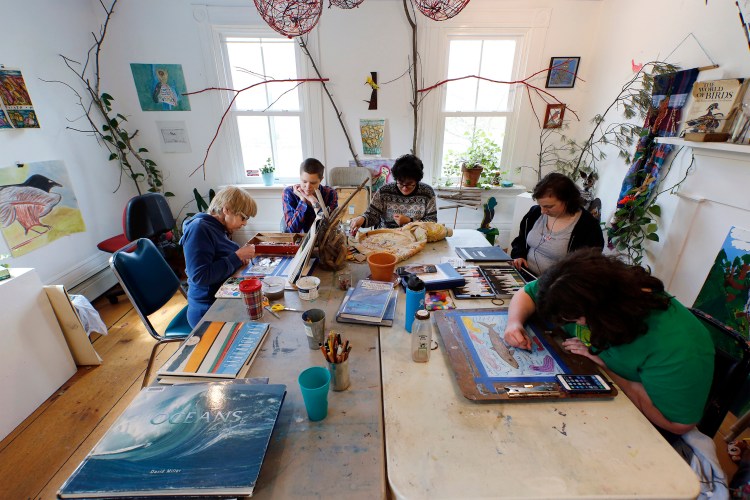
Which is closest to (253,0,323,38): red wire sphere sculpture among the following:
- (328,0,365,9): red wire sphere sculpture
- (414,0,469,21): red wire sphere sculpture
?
(328,0,365,9): red wire sphere sculpture

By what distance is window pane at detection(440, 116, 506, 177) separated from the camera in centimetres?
368

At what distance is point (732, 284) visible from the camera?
1907mm

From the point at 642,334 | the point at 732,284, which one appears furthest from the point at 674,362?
the point at 732,284

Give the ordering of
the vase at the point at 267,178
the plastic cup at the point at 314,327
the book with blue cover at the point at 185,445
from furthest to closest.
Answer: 1. the vase at the point at 267,178
2. the plastic cup at the point at 314,327
3. the book with blue cover at the point at 185,445

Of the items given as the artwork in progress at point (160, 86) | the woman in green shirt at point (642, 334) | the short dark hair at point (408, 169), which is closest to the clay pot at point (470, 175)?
the short dark hair at point (408, 169)

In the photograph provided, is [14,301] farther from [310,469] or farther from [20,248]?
[310,469]

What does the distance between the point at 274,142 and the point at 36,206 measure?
6.95 feet

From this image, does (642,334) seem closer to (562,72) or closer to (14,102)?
(562,72)

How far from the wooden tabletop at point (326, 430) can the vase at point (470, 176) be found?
2.86 m

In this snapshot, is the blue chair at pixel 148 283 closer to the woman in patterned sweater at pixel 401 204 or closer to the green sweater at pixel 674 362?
the woman in patterned sweater at pixel 401 204

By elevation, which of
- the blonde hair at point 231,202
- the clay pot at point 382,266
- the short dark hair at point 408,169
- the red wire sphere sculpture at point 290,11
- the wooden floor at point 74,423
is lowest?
the wooden floor at point 74,423

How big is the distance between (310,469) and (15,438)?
6.86ft

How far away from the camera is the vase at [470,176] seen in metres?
3.62

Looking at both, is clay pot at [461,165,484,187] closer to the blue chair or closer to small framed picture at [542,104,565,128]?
small framed picture at [542,104,565,128]
